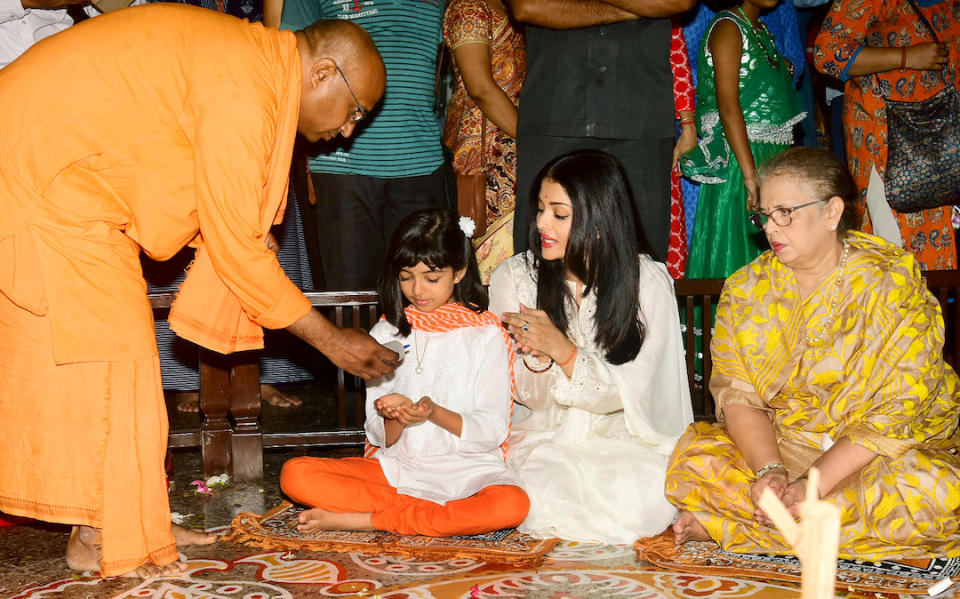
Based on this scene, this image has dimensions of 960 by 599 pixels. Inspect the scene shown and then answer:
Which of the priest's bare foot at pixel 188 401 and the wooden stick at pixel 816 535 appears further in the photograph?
the priest's bare foot at pixel 188 401

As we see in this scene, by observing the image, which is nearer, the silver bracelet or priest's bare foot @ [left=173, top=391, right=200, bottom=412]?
the silver bracelet

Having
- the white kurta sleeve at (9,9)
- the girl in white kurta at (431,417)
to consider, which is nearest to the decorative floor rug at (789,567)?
the girl in white kurta at (431,417)

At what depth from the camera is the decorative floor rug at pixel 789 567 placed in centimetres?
280

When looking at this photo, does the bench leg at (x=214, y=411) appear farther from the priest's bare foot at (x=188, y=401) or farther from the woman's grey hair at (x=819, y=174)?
the woman's grey hair at (x=819, y=174)

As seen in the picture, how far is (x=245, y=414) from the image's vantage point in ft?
13.0

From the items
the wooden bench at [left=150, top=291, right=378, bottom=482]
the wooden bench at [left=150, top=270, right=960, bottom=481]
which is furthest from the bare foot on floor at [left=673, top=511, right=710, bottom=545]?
the wooden bench at [left=150, top=291, right=378, bottom=482]

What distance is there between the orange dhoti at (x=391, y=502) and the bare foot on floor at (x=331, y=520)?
34mm

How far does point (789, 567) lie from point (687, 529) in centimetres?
39

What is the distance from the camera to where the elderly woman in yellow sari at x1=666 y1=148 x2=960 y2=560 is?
302 centimetres

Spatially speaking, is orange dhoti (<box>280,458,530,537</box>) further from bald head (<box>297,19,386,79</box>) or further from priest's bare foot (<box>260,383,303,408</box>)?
priest's bare foot (<box>260,383,303,408</box>)

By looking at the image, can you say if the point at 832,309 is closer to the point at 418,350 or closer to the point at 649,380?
the point at 649,380

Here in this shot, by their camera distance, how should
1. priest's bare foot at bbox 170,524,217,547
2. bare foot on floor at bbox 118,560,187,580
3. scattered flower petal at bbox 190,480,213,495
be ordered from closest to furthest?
bare foot on floor at bbox 118,560,187,580 < priest's bare foot at bbox 170,524,217,547 < scattered flower petal at bbox 190,480,213,495

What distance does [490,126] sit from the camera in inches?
172

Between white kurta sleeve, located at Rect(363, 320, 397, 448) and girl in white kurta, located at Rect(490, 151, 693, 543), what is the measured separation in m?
0.43
